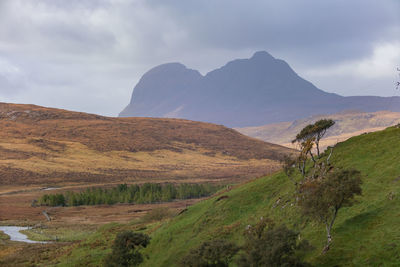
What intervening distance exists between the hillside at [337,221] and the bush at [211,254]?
210 inches

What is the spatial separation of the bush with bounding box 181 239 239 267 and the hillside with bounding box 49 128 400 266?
5.34 m

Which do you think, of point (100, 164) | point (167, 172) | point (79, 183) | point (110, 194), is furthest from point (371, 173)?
point (100, 164)

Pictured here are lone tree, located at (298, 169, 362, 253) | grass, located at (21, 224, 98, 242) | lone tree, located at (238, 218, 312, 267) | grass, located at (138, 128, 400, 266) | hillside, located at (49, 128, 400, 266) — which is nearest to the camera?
lone tree, located at (238, 218, 312, 267)

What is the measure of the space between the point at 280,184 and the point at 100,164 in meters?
165

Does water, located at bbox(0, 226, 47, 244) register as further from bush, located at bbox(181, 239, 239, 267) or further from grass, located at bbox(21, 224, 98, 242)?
bush, located at bbox(181, 239, 239, 267)

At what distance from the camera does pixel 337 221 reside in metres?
28.0

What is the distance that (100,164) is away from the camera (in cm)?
19562

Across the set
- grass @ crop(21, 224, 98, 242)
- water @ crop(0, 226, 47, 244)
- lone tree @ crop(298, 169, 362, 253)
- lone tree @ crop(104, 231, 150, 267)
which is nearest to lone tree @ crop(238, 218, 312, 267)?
lone tree @ crop(298, 169, 362, 253)

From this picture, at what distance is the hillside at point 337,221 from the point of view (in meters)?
23.5

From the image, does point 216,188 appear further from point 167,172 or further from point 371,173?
point 371,173

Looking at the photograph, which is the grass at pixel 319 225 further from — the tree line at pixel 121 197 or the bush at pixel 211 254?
the tree line at pixel 121 197

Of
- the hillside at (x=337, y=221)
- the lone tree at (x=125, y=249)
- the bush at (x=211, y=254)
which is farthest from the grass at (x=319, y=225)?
the bush at (x=211, y=254)

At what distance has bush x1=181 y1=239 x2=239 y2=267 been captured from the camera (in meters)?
25.1

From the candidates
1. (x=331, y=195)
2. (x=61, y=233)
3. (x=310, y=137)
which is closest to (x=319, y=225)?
(x=331, y=195)
